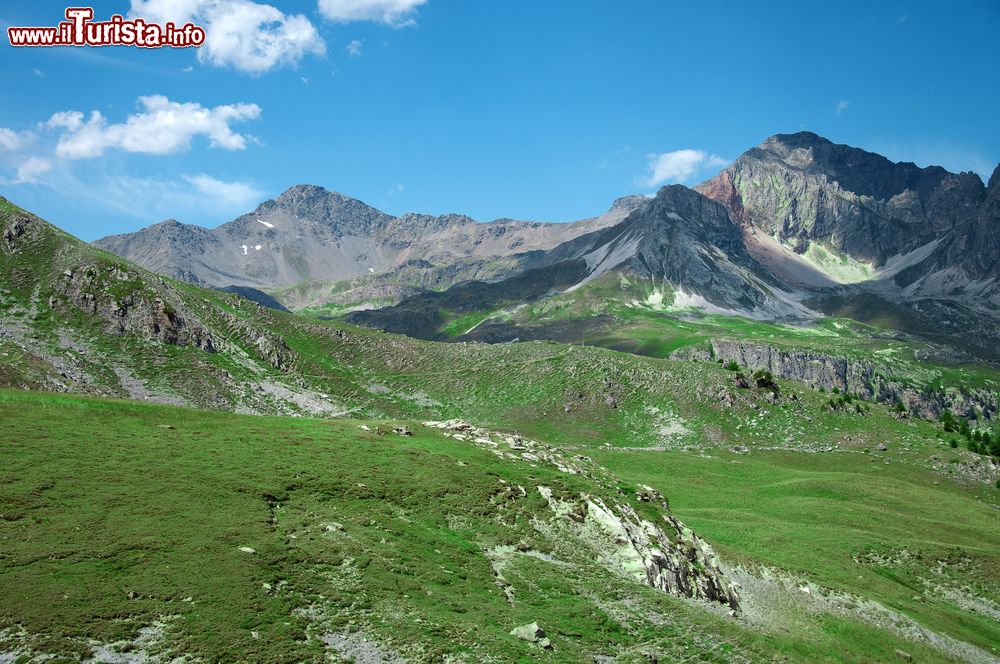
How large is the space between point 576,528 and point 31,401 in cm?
4424

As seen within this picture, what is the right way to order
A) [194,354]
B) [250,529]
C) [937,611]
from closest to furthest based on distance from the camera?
[250,529]
[937,611]
[194,354]

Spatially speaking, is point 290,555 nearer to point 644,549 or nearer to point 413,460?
point 413,460

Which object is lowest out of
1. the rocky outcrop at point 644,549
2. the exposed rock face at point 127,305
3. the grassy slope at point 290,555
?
the rocky outcrop at point 644,549

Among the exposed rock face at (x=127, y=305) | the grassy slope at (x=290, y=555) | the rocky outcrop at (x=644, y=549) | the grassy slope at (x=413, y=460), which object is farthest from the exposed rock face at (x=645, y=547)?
the exposed rock face at (x=127, y=305)

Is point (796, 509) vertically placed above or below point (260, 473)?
below

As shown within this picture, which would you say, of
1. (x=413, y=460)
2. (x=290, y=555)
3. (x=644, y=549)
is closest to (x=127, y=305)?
(x=413, y=460)

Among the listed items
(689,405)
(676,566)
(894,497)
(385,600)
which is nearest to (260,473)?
(385,600)

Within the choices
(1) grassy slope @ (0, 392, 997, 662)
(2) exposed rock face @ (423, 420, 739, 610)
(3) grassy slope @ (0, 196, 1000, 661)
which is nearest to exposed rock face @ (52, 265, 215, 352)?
(3) grassy slope @ (0, 196, 1000, 661)

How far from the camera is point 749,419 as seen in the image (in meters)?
150

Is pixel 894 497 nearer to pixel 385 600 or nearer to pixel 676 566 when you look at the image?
pixel 676 566

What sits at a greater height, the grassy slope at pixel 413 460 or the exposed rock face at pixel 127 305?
the exposed rock face at pixel 127 305

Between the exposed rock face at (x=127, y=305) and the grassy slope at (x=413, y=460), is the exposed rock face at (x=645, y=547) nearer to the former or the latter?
the grassy slope at (x=413, y=460)

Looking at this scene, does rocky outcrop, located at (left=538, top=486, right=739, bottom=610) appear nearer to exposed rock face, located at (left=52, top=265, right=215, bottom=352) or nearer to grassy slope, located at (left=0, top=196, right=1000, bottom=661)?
grassy slope, located at (left=0, top=196, right=1000, bottom=661)

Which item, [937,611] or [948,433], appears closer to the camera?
[937,611]
